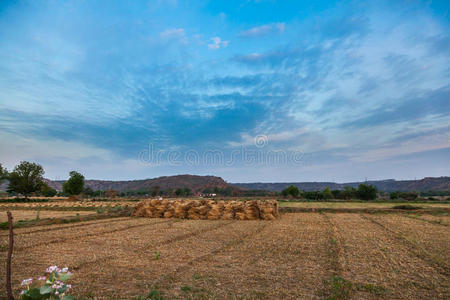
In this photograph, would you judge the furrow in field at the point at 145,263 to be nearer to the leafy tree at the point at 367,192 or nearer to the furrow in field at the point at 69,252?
the furrow in field at the point at 69,252

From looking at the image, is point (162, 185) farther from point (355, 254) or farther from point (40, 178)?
point (355, 254)

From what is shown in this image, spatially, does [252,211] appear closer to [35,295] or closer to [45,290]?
[35,295]

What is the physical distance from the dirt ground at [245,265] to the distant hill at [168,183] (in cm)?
13122

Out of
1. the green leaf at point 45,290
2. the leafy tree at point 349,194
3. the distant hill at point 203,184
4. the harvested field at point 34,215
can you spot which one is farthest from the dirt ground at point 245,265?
the distant hill at point 203,184

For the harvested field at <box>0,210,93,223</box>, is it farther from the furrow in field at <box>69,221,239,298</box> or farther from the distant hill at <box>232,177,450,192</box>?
the distant hill at <box>232,177,450,192</box>

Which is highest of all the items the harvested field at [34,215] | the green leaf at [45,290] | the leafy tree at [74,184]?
the leafy tree at [74,184]

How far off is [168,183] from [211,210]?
428 ft

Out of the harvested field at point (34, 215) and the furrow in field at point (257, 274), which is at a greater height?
the furrow in field at point (257, 274)

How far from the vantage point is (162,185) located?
147125 mm

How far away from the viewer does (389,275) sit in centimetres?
738

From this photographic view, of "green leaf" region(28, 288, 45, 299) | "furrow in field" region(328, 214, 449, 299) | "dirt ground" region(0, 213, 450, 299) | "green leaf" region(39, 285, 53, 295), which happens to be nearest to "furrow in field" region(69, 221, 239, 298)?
"dirt ground" region(0, 213, 450, 299)

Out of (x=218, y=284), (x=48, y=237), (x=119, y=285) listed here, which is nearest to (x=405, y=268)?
(x=218, y=284)

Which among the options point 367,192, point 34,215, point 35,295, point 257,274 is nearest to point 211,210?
point 257,274

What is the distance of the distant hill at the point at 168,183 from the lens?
147750 millimetres
